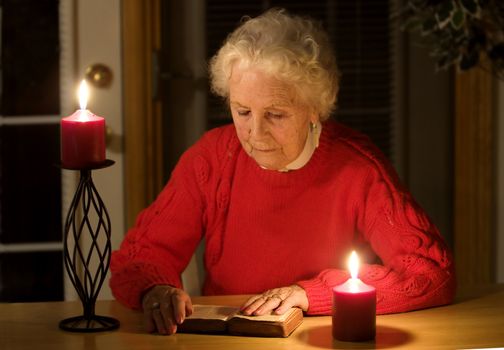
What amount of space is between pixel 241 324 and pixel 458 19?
1.56m

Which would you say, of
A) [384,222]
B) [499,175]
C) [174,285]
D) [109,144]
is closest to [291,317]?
[174,285]

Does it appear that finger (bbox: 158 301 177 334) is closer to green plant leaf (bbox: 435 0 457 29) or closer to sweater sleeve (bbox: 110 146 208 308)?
sweater sleeve (bbox: 110 146 208 308)

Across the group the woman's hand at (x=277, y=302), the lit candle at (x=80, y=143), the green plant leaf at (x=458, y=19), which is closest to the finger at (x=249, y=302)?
the woman's hand at (x=277, y=302)

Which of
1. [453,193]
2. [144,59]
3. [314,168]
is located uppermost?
[144,59]

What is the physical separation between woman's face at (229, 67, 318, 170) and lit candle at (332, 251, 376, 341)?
48 cm

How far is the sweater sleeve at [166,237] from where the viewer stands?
7.02 feet

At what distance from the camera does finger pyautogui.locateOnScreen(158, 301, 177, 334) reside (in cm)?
190

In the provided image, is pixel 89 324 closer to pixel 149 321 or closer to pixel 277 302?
pixel 149 321

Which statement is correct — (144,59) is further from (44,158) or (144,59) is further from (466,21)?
(466,21)

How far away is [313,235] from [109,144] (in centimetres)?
116

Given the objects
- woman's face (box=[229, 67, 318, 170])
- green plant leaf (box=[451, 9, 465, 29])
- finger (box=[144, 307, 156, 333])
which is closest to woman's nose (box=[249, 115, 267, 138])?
woman's face (box=[229, 67, 318, 170])

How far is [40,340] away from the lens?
1884mm

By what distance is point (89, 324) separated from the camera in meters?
1.94

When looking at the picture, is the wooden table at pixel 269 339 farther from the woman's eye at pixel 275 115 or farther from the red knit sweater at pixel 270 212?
the woman's eye at pixel 275 115
